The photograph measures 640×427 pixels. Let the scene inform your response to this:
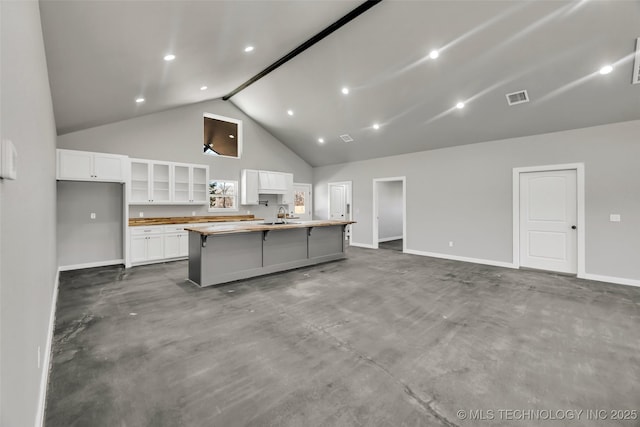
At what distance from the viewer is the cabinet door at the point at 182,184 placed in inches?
255

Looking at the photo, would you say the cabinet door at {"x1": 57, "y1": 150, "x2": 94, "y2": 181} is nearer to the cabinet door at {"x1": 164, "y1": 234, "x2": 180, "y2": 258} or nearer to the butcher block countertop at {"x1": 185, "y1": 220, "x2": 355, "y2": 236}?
the cabinet door at {"x1": 164, "y1": 234, "x2": 180, "y2": 258}

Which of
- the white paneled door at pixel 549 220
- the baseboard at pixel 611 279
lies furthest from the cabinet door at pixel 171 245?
the baseboard at pixel 611 279

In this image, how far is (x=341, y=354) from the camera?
2469 mm

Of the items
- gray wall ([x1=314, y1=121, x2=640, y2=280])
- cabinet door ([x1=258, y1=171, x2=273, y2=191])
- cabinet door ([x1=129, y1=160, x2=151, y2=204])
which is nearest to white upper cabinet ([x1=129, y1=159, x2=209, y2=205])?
cabinet door ([x1=129, y1=160, x2=151, y2=204])

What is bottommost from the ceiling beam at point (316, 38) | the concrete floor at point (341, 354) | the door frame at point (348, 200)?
the concrete floor at point (341, 354)

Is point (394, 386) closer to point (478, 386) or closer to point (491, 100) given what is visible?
point (478, 386)

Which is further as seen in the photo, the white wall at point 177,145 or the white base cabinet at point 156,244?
the white base cabinet at point 156,244

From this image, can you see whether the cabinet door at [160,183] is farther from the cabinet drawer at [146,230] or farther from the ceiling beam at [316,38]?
the ceiling beam at [316,38]

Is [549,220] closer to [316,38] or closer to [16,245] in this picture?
[316,38]

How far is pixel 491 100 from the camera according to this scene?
4.84 metres

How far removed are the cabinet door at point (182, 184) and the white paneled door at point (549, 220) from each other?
713 cm

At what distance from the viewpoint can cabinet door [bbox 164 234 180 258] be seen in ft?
20.0

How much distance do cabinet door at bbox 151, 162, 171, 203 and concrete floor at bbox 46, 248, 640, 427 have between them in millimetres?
2344

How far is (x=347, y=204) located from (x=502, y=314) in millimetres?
6264
